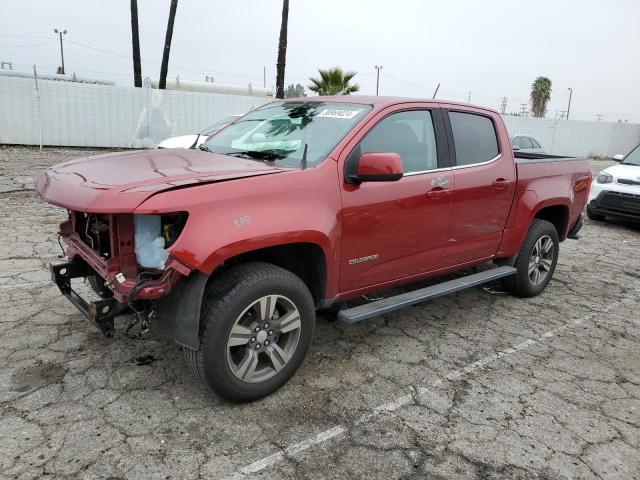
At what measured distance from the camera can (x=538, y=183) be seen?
4.83m

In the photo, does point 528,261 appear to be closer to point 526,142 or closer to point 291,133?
point 291,133

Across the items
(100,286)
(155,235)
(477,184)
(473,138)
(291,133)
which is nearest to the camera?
(155,235)

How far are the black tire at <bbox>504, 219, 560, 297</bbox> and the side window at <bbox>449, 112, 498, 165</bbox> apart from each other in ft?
3.28

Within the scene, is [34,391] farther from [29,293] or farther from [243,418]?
[29,293]

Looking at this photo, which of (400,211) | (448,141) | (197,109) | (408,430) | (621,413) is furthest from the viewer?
(197,109)

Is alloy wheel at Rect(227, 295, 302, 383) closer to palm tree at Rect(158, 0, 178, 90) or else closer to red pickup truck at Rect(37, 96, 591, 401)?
red pickup truck at Rect(37, 96, 591, 401)

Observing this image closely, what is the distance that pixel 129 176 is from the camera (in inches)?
111

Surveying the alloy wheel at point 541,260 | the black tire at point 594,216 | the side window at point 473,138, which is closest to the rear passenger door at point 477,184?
the side window at point 473,138

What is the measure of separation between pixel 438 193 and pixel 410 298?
2.72 ft

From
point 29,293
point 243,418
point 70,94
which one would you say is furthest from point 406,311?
point 70,94

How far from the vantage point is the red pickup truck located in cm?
270

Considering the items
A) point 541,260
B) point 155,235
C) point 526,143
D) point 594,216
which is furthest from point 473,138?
point 526,143

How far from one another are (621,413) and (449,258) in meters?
1.60

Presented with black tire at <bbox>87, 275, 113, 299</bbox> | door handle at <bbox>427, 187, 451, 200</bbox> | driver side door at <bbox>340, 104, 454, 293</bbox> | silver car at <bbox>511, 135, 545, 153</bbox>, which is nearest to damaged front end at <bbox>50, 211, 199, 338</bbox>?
black tire at <bbox>87, 275, 113, 299</bbox>
